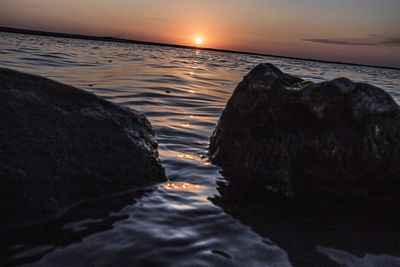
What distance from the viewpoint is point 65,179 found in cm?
307

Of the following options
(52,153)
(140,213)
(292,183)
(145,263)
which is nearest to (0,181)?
(52,153)

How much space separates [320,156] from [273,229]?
3.86ft

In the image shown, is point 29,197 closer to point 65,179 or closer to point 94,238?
point 65,179

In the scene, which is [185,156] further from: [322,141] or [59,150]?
[59,150]

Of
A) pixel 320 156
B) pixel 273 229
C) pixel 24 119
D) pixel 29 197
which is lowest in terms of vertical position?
pixel 273 229

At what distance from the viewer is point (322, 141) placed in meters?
3.79

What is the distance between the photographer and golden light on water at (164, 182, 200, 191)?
12.2 feet

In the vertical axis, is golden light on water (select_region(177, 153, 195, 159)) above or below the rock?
below

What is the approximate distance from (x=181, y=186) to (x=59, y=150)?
1.29 meters

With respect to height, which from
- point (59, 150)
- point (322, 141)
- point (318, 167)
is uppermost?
point (322, 141)

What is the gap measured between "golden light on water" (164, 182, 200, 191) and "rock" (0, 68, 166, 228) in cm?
15

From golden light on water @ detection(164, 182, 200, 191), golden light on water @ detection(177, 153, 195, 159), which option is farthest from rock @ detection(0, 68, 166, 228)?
golden light on water @ detection(177, 153, 195, 159)

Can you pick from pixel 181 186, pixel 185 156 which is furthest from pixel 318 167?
pixel 185 156

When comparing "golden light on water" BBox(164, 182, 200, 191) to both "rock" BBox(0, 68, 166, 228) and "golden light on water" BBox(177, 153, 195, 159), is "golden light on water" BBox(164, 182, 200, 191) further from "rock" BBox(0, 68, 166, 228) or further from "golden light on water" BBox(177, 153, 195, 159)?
"golden light on water" BBox(177, 153, 195, 159)
